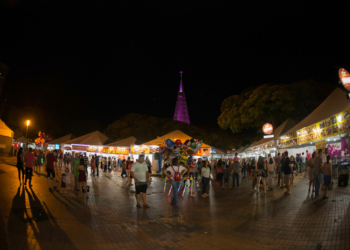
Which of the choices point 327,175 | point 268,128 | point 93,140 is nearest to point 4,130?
point 93,140

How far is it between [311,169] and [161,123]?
4336cm

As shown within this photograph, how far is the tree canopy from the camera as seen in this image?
26.8m

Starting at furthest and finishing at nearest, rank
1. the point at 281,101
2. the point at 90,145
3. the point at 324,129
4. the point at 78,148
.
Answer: the point at 78,148
the point at 90,145
the point at 281,101
the point at 324,129

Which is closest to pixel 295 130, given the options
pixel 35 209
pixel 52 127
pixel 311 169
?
pixel 311 169

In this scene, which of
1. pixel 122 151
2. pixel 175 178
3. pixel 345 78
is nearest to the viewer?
pixel 175 178

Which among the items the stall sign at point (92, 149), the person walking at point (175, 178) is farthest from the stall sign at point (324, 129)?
the stall sign at point (92, 149)

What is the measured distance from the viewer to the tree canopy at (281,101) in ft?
87.8

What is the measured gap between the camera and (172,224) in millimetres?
5633

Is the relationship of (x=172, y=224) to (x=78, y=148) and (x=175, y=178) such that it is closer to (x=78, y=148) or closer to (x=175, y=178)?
(x=175, y=178)

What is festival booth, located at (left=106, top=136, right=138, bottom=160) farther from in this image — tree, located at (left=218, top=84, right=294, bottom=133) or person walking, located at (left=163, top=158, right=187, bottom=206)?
person walking, located at (left=163, top=158, right=187, bottom=206)

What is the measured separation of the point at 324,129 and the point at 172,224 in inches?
387

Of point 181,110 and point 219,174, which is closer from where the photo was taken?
point 219,174

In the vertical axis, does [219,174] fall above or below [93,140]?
below

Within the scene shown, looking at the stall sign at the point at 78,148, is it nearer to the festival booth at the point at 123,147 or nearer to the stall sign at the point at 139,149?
the festival booth at the point at 123,147
